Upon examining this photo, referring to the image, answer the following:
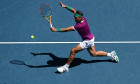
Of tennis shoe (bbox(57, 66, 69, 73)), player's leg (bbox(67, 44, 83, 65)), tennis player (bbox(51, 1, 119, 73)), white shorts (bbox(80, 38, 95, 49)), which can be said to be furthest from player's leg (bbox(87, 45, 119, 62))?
tennis shoe (bbox(57, 66, 69, 73))

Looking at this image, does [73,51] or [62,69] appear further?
[62,69]

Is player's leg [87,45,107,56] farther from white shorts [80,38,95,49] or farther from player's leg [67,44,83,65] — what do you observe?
player's leg [67,44,83,65]

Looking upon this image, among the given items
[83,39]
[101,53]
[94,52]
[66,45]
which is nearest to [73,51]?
[83,39]

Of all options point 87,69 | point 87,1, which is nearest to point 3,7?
point 87,1

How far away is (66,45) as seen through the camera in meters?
8.92

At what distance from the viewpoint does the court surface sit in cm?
800

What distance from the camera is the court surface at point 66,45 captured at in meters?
8.00

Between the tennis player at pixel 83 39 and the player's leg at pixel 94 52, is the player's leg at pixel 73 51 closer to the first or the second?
the tennis player at pixel 83 39

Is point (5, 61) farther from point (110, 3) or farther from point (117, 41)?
point (110, 3)

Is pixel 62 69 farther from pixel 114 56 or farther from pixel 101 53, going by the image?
pixel 114 56

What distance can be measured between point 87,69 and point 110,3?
3.57 metres

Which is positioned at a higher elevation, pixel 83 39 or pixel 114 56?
pixel 83 39

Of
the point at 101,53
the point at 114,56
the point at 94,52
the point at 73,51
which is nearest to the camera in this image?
the point at 73,51

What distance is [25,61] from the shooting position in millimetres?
8375
